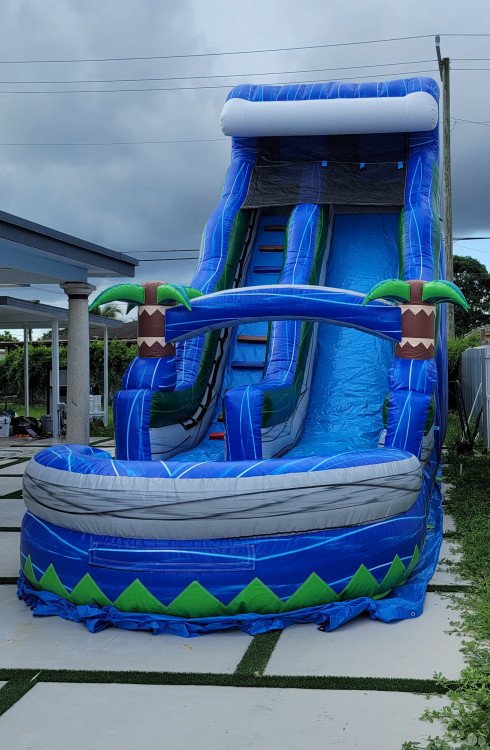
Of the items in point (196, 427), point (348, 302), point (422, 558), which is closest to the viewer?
point (422, 558)

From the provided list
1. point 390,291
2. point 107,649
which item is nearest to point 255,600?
point 107,649

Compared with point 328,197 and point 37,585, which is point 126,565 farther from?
point 328,197

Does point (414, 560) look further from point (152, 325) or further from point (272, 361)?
point (272, 361)

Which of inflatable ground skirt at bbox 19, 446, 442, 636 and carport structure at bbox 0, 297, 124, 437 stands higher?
carport structure at bbox 0, 297, 124, 437

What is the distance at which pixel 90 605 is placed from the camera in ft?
16.1

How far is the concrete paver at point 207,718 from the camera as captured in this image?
11.0 feet

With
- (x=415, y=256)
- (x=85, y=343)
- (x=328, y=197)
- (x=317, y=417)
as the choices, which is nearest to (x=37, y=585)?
(x=317, y=417)

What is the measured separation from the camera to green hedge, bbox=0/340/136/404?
2853cm

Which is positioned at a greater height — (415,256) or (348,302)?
(415,256)

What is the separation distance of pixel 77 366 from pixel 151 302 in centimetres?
750

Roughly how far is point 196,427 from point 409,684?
14.3 ft

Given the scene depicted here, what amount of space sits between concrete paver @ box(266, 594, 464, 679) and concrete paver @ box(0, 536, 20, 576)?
7.72ft

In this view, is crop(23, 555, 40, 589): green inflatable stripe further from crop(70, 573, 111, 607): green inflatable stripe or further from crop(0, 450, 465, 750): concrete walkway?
crop(70, 573, 111, 607): green inflatable stripe

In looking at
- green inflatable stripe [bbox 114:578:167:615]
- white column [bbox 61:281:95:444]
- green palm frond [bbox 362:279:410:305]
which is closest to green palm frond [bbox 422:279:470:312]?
green palm frond [bbox 362:279:410:305]
